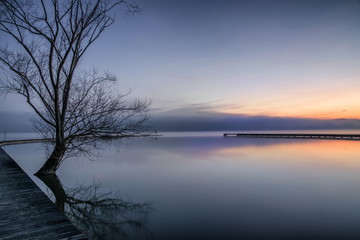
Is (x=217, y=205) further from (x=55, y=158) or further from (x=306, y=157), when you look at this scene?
(x=306, y=157)

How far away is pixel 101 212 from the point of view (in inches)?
298

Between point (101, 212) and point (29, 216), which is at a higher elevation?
point (29, 216)

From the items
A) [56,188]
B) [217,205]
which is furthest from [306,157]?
[56,188]

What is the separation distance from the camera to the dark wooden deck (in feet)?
11.9

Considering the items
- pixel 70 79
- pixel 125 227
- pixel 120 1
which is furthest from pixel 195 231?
pixel 120 1

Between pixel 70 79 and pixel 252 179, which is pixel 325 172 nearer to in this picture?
pixel 252 179

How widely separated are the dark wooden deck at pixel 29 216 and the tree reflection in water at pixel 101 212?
1.76 meters

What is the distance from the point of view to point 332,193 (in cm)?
943

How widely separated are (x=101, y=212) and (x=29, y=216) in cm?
359

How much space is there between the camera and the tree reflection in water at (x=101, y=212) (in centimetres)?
612

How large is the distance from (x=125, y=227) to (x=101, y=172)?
993 cm

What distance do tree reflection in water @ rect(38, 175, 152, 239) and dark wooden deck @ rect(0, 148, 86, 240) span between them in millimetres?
1756

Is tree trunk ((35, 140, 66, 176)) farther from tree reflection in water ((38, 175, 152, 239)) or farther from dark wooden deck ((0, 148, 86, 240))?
dark wooden deck ((0, 148, 86, 240))

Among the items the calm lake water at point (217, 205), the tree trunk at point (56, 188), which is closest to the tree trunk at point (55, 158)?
the tree trunk at point (56, 188)
